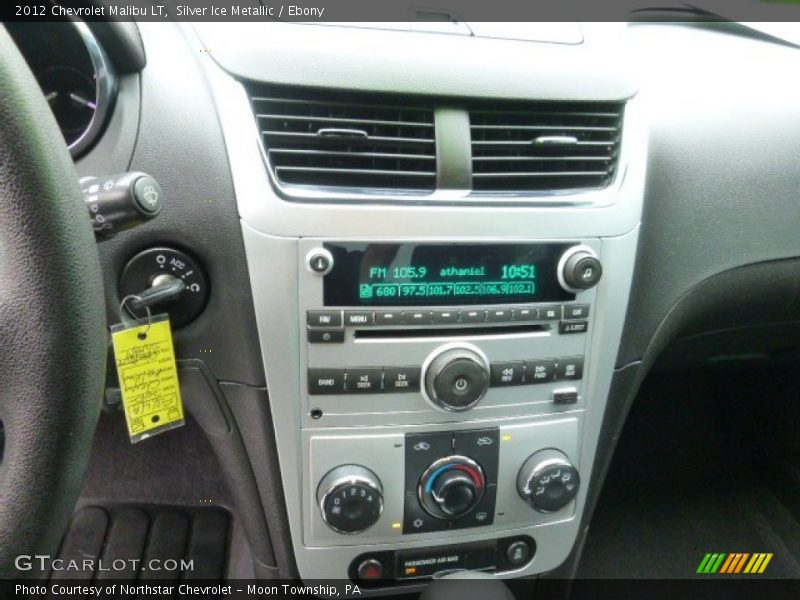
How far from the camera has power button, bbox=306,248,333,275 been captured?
794 mm

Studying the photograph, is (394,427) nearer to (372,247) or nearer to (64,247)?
(372,247)

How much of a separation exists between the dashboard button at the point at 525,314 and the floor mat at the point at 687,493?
822mm

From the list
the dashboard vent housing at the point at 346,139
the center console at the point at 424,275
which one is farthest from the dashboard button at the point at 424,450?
the dashboard vent housing at the point at 346,139

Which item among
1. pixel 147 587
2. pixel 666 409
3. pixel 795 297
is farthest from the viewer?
pixel 666 409

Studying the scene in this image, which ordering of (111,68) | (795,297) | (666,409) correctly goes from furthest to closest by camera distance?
1. (666,409)
2. (795,297)
3. (111,68)

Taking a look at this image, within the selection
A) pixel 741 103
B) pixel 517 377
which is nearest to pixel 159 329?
pixel 517 377

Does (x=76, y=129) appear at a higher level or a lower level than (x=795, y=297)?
higher

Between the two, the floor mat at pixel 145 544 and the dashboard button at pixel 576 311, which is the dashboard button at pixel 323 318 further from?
the floor mat at pixel 145 544

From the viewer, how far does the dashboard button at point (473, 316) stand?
0.86 m

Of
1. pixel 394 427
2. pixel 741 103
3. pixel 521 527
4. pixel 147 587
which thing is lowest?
pixel 147 587

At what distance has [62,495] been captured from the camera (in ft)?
1.63

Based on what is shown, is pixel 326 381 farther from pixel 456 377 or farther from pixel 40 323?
pixel 40 323

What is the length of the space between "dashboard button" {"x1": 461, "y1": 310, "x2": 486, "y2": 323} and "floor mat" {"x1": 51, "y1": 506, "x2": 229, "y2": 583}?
0.84 m

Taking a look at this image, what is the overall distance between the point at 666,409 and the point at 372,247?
4.04 feet
